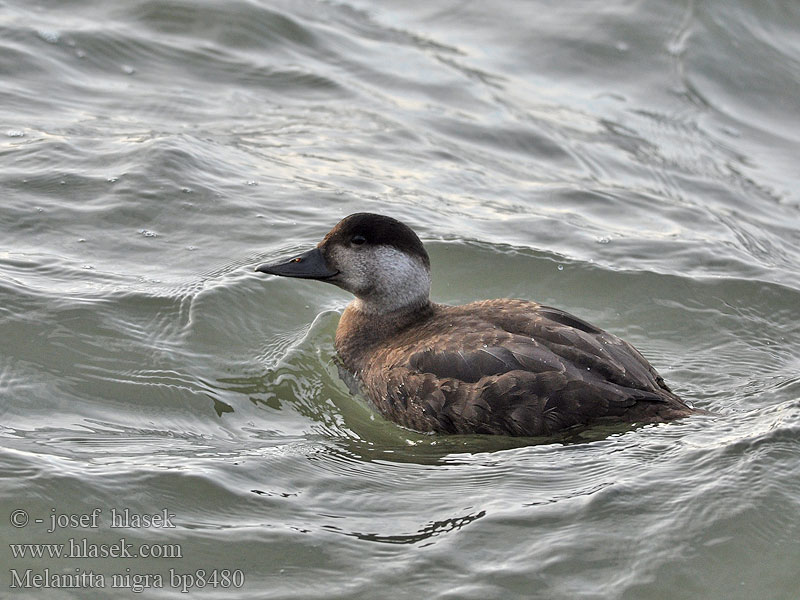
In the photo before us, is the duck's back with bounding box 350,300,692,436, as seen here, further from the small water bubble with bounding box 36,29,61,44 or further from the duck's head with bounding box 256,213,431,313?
the small water bubble with bounding box 36,29,61,44

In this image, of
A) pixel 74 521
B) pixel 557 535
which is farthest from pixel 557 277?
pixel 74 521

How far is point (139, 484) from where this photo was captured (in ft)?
16.5

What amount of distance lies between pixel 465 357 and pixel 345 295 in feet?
6.73

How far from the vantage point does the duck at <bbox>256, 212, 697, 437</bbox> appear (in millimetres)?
5613

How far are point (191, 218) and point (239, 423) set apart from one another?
2.57 m

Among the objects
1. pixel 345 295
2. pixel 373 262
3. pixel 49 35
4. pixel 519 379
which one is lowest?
pixel 345 295

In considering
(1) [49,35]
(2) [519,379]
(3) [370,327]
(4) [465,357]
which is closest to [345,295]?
(3) [370,327]

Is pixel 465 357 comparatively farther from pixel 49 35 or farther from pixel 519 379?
pixel 49 35

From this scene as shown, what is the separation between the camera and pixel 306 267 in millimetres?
6668

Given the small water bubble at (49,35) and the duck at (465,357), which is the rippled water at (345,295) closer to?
the small water bubble at (49,35)

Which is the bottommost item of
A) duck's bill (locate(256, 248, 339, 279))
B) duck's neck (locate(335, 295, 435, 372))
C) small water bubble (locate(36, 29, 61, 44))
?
duck's neck (locate(335, 295, 435, 372))

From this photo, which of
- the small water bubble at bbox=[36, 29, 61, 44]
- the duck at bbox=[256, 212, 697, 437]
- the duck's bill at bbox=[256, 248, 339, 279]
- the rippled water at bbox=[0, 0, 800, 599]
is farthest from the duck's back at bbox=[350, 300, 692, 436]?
the small water bubble at bbox=[36, 29, 61, 44]

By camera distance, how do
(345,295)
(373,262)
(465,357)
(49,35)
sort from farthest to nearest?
(49,35), (345,295), (373,262), (465,357)

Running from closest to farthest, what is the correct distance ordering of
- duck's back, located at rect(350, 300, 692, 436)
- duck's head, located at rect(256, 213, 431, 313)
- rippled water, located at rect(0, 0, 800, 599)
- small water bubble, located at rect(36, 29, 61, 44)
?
rippled water, located at rect(0, 0, 800, 599)
duck's back, located at rect(350, 300, 692, 436)
duck's head, located at rect(256, 213, 431, 313)
small water bubble, located at rect(36, 29, 61, 44)
